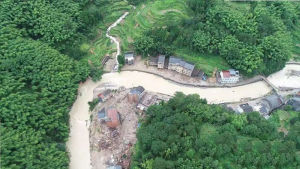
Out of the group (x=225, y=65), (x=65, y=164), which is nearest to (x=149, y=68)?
(x=225, y=65)

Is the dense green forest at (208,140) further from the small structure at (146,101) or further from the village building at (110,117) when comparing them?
the village building at (110,117)

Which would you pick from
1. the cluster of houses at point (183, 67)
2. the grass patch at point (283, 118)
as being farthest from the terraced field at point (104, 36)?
the grass patch at point (283, 118)

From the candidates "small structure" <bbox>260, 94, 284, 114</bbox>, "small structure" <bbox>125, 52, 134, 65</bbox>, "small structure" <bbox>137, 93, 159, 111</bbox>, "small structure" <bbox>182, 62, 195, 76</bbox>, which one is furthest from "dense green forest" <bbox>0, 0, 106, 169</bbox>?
"small structure" <bbox>260, 94, 284, 114</bbox>

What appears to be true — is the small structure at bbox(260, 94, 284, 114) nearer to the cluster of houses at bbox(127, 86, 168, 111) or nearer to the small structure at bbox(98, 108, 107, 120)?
the cluster of houses at bbox(127, 86, 168, 111)

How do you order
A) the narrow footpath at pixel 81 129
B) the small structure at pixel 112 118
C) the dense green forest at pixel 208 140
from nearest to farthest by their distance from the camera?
1. the dense green forest at pixel 208 140
2. the narrow footpath at pixel 81 129
3. the small structure at pixel 112 118

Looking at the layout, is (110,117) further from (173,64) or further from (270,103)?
(270,103)

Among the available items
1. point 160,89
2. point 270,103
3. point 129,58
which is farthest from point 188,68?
point 270,103

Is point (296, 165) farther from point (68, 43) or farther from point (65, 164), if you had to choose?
point (68, 43)
